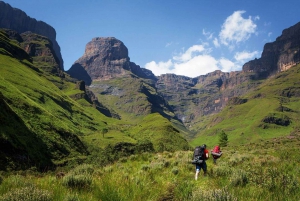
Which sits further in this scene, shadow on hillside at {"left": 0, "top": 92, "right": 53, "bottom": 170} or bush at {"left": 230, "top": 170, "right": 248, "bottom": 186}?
shadow on hillside at {"left": 0, "top": 92, "right": 53, "bottom": 170}

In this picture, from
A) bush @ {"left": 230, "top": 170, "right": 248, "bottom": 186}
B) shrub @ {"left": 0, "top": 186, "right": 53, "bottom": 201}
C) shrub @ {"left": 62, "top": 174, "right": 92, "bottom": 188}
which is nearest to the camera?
shrub @ {"left": 0, "top": 186, "right": 53, "bottom": 201}

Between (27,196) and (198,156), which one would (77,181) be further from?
(198,156)

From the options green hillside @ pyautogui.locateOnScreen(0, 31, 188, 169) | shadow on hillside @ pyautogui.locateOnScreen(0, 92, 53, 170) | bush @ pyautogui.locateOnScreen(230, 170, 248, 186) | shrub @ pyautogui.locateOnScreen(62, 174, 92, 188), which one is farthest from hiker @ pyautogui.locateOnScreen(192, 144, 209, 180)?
shadow on hillside @ pyautogui.locateOnScreen(0, 92, 53, 170)

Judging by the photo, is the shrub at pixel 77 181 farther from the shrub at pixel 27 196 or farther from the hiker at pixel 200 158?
the hiker at pixel 200 158

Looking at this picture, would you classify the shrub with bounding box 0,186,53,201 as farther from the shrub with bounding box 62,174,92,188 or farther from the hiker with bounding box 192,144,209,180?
the hiker with bounding box 192,144,209,180

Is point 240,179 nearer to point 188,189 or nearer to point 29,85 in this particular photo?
point 188,189

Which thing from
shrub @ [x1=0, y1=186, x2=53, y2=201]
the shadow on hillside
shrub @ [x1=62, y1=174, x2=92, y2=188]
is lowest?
the shadow on hillside

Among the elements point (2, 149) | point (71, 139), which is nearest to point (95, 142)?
point (71, 139)

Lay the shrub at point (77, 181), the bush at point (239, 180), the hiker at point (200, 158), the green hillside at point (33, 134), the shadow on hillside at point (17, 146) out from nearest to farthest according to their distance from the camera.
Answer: the shrub at point (77, 181) → the bush at point (239, 180) → the hiker at point (200, 158) → the shadow on hillside at point (17, 146) → the green hillside at point (33, 134)

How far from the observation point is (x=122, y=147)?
108375 millimetres

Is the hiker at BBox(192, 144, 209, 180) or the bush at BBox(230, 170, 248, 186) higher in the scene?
the bush at BBox(230, 170, 248, 186)

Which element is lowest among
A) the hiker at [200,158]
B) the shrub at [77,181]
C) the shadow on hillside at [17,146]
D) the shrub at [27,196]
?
the shadow on hillside at [17,146]

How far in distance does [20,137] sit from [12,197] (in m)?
56.0

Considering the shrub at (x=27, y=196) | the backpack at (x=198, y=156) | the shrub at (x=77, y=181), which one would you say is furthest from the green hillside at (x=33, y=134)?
→ the shrub at (x=27, y=196)
